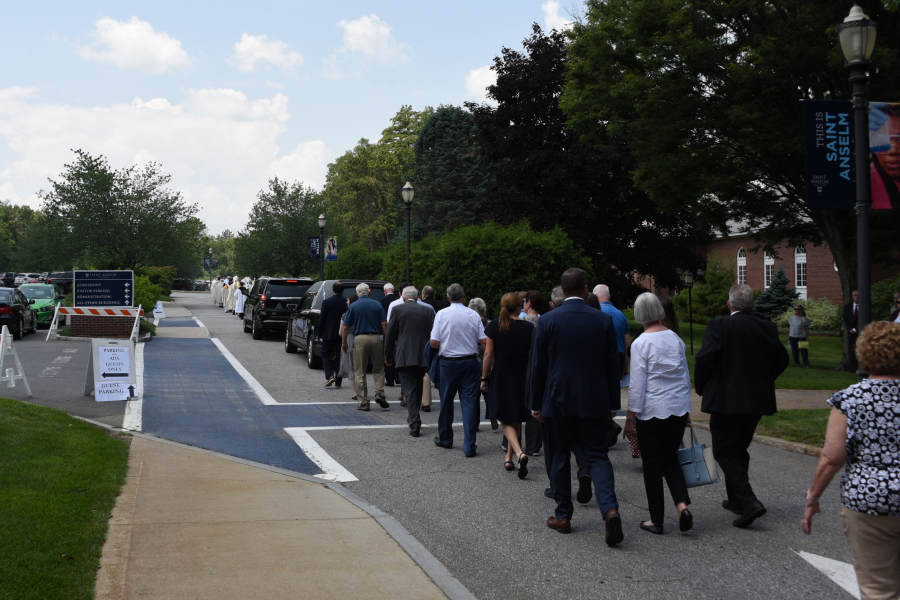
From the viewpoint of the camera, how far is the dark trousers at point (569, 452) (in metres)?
5.96

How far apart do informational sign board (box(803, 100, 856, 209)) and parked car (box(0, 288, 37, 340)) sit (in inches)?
812

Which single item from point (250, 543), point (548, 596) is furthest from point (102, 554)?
point (548, 596)

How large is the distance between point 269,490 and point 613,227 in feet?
84.2

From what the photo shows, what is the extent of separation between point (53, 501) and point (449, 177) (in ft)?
181

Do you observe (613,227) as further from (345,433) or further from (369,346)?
(345,433)

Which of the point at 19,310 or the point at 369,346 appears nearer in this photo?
the point at 369,346

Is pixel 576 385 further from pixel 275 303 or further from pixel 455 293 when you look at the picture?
pixel 275 303

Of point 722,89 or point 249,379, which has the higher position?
point 722,89

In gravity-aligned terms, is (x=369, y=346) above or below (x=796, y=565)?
above

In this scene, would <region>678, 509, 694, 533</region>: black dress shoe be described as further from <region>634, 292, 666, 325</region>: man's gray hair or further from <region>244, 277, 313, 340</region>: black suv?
<region>244, 277, 313, 340</region>: black suv

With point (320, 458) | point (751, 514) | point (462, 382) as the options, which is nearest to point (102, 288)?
point (320, 458)

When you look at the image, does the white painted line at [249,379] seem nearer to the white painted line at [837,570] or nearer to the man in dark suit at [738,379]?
the man in dark suit at [738,379]

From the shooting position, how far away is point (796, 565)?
539 centimetres

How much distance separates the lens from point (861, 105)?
9219mm
